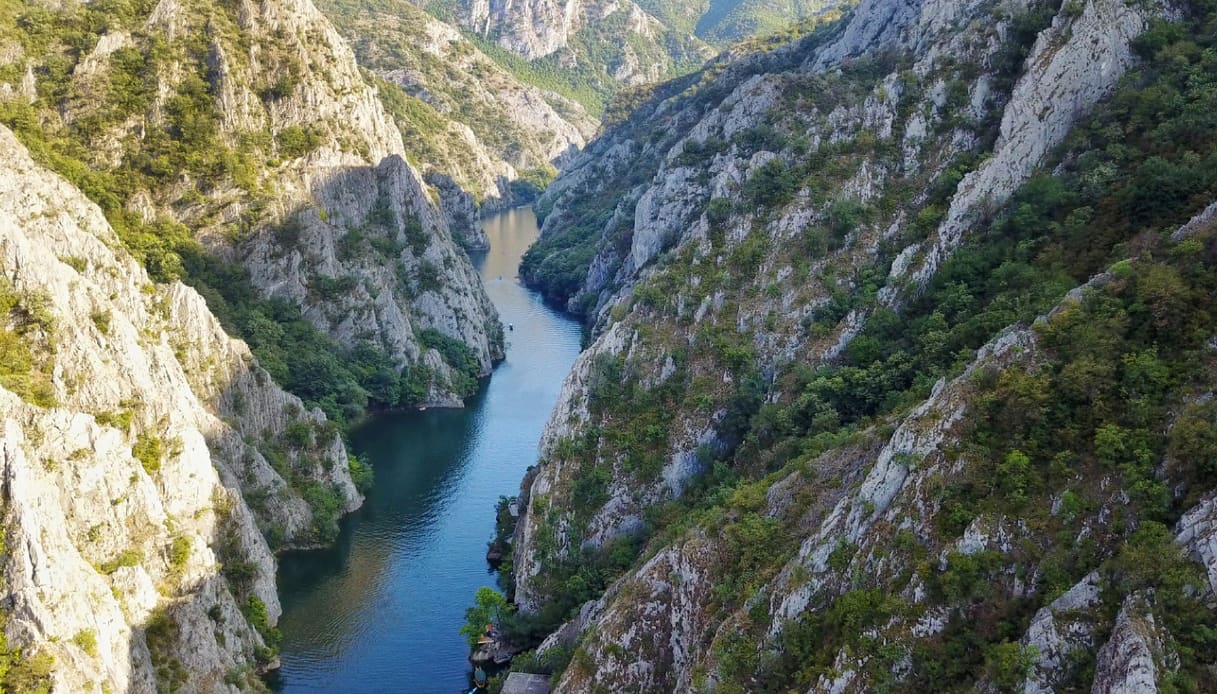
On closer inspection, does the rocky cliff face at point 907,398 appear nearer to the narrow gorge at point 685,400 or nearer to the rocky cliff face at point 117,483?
the narrow gorge at point 685,400

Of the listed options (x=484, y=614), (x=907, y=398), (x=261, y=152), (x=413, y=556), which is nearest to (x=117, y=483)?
(x=484, y=614)

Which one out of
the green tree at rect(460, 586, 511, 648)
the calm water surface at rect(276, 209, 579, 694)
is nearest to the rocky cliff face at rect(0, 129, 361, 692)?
the calm water surface at rect(276, 209, 579, 694)

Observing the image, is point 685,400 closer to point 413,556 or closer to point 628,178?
point 413,556

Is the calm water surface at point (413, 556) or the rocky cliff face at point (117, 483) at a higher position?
the rocky cliff face at point (117, 483)

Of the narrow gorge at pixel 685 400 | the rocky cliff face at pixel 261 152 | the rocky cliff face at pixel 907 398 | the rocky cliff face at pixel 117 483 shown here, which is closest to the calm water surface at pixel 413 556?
the narrow gorge at pixel 685 400

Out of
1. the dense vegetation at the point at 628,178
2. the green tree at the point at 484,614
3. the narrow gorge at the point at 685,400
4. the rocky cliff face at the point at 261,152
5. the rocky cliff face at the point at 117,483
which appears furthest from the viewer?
the dense vegetation at the point at 628,178

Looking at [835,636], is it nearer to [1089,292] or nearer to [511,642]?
[1089,292]
